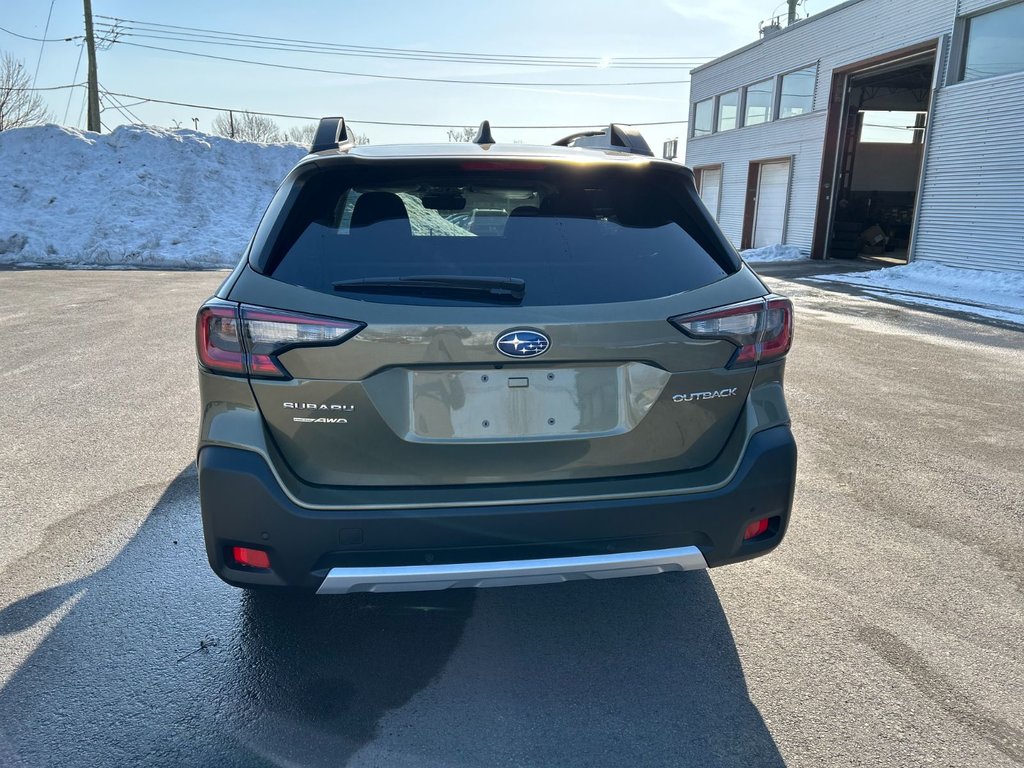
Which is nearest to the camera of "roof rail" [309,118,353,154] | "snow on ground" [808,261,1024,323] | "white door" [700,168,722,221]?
"roof rail" [309,118,353,154]

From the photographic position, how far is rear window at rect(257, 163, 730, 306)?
239cm

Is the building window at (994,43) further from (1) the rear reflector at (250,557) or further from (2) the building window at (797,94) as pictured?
(1) the rear reflector at (250,557)

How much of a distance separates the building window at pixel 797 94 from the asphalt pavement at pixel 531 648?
23.7 m

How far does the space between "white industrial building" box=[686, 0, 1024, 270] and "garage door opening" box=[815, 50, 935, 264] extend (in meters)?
0.05

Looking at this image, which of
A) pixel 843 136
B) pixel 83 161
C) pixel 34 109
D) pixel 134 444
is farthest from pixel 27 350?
pixel 34 109

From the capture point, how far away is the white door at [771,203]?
88.9ft

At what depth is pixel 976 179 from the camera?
1786 centimetres

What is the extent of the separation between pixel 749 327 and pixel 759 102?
29.7 m

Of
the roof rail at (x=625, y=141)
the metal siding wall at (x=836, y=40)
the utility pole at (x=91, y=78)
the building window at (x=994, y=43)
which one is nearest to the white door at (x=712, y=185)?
the metal siding wall at (x=836, y=40)

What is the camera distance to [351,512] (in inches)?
90.6

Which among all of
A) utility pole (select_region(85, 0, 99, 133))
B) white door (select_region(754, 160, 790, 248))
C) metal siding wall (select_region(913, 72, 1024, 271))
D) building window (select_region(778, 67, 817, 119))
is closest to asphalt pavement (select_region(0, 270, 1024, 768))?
metal siding wall (select_region(913, 72, 1024, 271))

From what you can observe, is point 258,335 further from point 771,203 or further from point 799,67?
point 771,203

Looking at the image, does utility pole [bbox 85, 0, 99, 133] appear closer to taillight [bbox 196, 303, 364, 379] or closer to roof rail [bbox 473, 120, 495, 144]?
roof rail [bbox 473, 120, 495, 144]

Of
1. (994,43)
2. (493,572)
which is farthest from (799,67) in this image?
(493,572)
